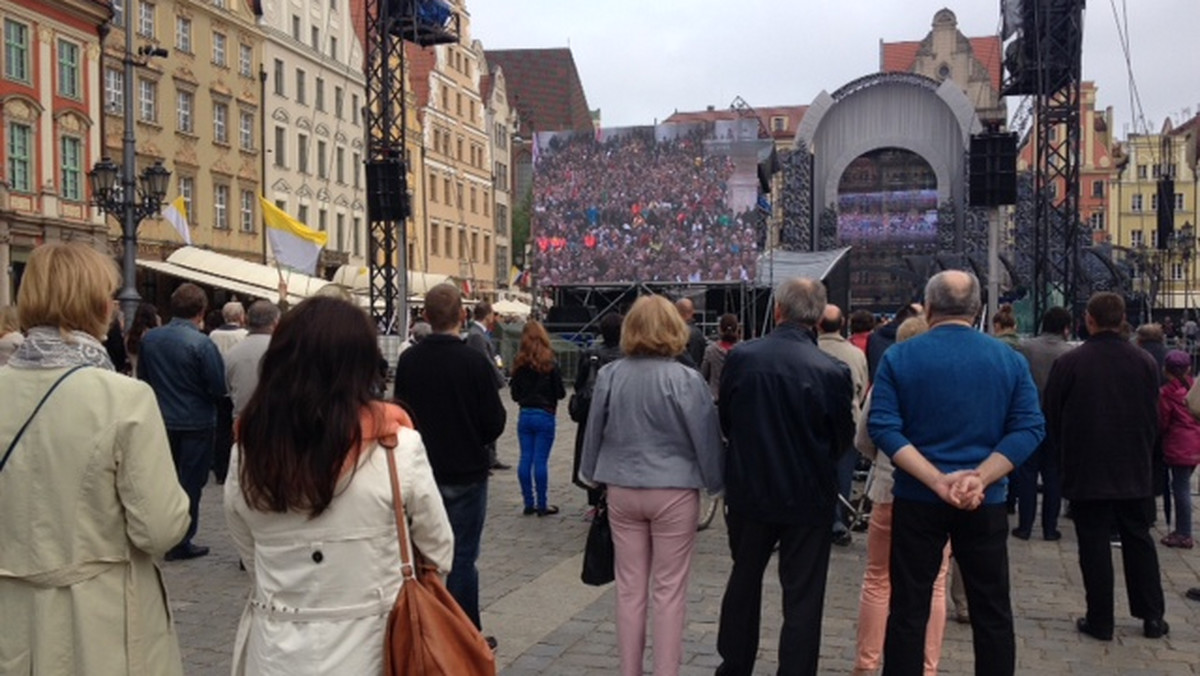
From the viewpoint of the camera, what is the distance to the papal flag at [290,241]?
1934cm

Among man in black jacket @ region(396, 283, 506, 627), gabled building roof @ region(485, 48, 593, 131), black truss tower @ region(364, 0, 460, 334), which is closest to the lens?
man in black jacket @ region(396, 283, 506, 627)

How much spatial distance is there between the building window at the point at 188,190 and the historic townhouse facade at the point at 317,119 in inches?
187

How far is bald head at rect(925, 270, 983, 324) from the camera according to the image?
4590 mm

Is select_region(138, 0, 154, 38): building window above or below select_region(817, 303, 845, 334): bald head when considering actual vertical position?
above

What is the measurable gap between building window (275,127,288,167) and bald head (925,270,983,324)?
43.6 m

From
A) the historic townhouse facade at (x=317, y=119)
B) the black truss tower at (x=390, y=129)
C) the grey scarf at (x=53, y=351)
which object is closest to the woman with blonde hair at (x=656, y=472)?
the grey scarf at (x=53, y=351)

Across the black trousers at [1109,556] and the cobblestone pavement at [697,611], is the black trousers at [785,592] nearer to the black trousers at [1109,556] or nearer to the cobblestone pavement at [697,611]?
the cobblestone pavement at [697,611]

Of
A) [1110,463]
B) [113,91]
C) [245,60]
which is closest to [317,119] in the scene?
[245,60]

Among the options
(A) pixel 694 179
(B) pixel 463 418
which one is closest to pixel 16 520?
(B) pixel 463 418

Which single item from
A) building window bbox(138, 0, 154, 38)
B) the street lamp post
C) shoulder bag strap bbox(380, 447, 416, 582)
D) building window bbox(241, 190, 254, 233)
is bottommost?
shoulder bag strap bbox(380, 447, 416, 582)

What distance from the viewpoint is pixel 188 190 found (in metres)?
39.6

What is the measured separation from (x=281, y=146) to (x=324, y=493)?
45.5 metres

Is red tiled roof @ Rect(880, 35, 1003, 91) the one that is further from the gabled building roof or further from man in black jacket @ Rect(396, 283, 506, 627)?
man in black jacket @ Rect(396, 283, 506, 627)

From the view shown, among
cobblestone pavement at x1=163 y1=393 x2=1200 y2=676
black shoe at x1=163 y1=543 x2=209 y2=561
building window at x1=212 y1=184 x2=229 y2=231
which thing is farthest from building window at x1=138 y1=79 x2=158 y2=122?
black shoe at x1=163 y1=543 x2=209 y2=561
